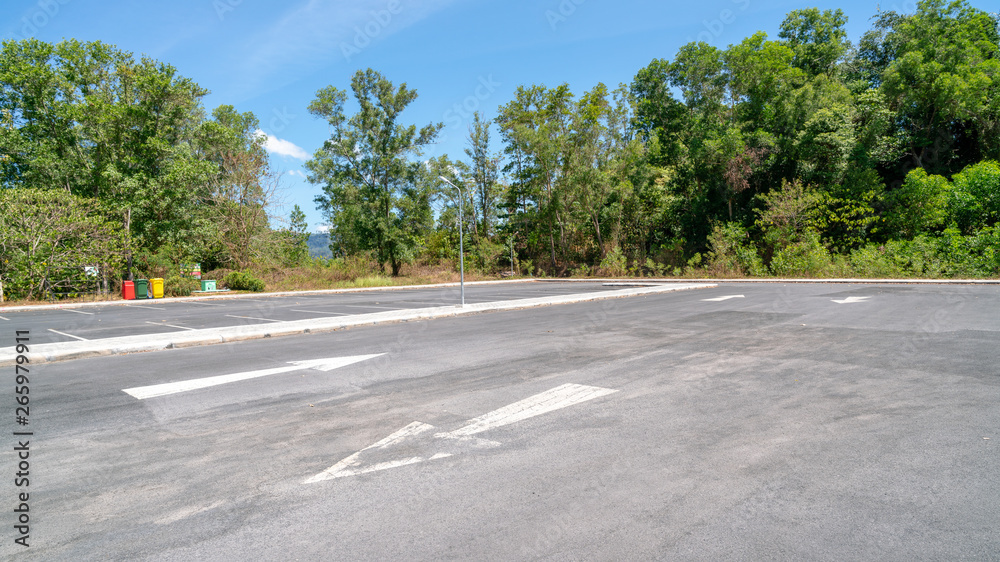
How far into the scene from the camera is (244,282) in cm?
2622

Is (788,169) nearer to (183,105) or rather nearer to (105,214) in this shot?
(183,105)

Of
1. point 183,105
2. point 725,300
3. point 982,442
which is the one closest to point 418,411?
point 982,442

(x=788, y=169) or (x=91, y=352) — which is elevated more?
(x=788, y=169)

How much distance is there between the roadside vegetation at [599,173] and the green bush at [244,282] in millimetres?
157

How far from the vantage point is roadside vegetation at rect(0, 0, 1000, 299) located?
25.5 metres

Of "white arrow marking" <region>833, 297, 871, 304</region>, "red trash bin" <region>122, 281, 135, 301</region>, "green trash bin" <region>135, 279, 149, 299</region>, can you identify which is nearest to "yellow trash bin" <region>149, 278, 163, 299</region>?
"green trash bin" <region>135, 279, 149, 299</region>

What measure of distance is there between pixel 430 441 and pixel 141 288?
23.9 meters

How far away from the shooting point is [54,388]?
5.90 m

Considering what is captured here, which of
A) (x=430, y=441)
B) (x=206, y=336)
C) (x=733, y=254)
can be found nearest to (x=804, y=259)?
(x=733, y=254)

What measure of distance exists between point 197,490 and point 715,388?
190 inches

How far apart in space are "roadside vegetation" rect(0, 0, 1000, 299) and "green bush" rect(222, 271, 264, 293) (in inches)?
6.2

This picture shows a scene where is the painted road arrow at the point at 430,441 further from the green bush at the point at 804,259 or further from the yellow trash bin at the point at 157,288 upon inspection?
the green bush at the point at 804,259

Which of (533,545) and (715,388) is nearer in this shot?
(533,545)

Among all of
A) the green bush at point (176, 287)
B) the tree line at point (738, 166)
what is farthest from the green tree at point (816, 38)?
the green bush at point (176, 287)
